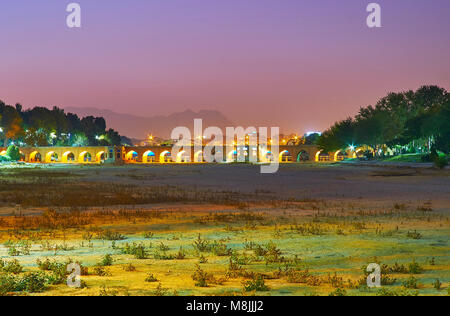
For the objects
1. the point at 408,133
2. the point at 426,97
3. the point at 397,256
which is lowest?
the point at 397,256

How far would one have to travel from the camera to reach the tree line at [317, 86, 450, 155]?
79.6 meters

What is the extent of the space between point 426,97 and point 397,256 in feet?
345

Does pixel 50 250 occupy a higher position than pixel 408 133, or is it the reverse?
pixel 408 133

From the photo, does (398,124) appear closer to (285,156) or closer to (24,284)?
(285,156)

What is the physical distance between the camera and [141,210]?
20.6 metres

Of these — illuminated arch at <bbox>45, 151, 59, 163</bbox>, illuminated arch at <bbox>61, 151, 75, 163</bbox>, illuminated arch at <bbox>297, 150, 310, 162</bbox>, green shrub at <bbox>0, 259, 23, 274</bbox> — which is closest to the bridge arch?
illuminated arch at <bbox>297, 150, 310, 162</bbox>

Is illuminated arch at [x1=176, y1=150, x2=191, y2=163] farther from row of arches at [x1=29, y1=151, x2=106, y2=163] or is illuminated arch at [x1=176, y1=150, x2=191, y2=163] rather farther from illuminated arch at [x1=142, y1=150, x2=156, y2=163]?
row of arches at [x1=29, y1=151, x2=106, y2=163]

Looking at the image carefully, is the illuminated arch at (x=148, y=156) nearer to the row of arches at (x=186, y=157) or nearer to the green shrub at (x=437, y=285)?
the row of arches at (x=186, y=157)

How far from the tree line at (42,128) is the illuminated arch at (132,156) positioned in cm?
2532

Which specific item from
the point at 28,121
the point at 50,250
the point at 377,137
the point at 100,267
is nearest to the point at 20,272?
the point at 100,267

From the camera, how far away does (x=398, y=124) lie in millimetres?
95875

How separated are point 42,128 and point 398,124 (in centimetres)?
9644
